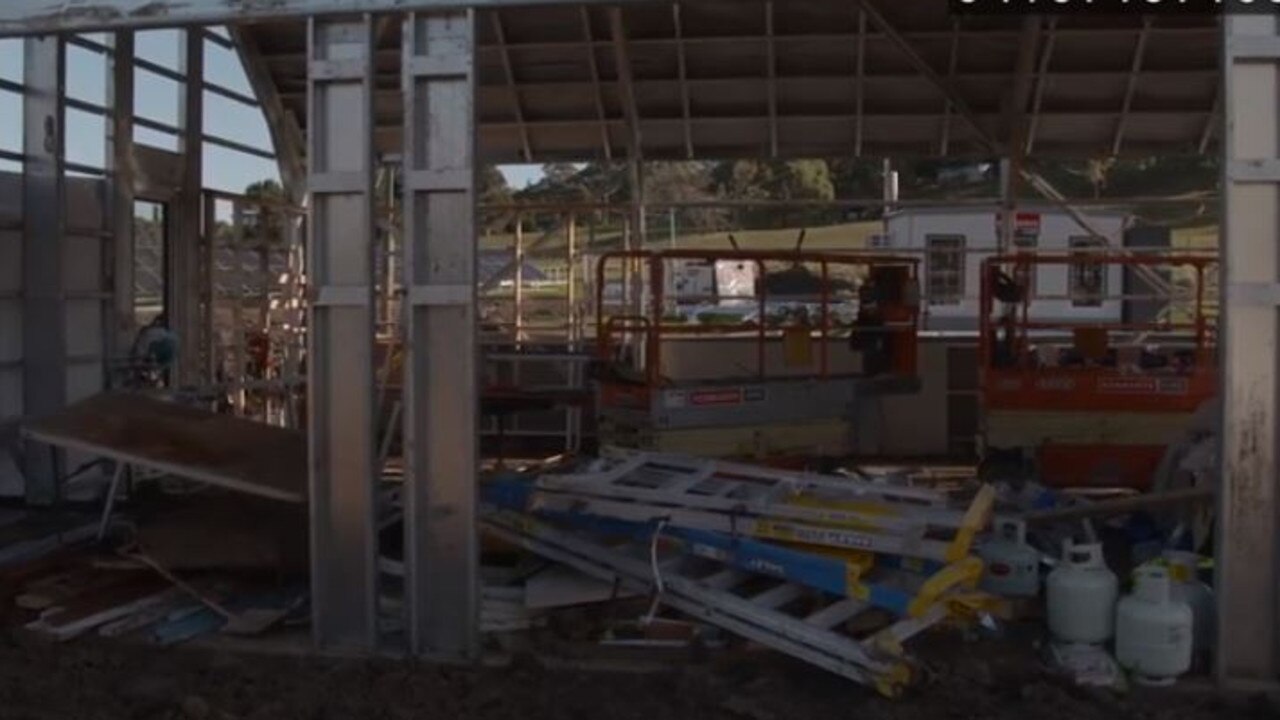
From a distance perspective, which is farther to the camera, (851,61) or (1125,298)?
(851,61)

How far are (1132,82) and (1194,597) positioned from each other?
352 inches

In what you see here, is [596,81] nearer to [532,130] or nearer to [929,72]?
[532,130]

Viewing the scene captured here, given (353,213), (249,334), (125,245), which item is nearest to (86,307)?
(125,245)

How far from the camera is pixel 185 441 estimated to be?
857 cm

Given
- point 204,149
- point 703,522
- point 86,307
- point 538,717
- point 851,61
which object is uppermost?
point 851,61

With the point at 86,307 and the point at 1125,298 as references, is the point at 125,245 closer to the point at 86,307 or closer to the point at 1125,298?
the point at 86,307

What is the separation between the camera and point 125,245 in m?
12.1

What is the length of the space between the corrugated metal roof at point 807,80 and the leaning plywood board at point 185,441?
229 inches

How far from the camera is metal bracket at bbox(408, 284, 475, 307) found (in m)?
7.20

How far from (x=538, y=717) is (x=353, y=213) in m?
2.56

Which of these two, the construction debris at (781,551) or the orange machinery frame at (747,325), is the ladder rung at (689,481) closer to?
the construction debris at (781,551)

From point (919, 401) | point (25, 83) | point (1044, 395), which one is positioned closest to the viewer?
point (25, 83)

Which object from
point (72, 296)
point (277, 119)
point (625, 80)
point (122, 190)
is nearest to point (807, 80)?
point (625, 80)

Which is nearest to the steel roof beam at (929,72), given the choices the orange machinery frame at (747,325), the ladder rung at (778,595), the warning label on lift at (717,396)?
the orange machinery frame at (747,325)
